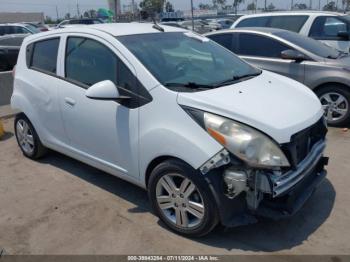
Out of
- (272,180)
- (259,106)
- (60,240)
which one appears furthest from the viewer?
(60,240)

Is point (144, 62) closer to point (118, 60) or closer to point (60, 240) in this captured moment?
point (118, 60)

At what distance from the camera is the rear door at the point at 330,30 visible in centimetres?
782

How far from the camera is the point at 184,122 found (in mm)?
3006

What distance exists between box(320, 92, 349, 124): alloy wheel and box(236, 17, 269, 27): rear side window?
3.02 meters

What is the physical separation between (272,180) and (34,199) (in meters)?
2.60

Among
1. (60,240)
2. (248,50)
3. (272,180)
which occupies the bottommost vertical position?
Result: (60,240)

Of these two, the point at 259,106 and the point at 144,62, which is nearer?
the point at 259,106

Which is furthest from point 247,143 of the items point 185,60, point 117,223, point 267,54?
point 267,54

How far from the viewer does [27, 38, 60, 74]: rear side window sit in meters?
4.32

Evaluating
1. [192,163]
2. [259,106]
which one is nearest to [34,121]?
[192,163]

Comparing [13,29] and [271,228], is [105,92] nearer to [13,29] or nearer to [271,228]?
[271,228]

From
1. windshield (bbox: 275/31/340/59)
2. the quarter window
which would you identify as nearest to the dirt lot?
windshield (bbox: 275/31/340/59)

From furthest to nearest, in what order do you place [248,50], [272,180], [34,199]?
[248,50] < [34,199] < [272,180]

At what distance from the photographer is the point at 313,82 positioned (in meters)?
6.07
